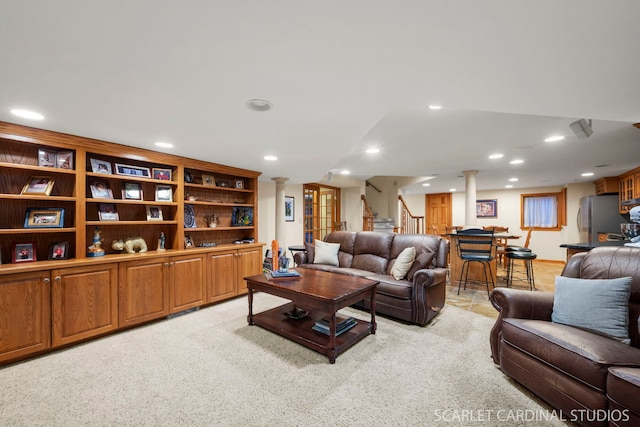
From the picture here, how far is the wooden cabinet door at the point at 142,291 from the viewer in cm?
276

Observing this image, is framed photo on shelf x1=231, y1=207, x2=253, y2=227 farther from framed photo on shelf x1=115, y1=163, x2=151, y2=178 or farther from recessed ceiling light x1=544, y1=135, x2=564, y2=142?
recessed ceiling light x1=544, y1=135, x2=564, y2=142

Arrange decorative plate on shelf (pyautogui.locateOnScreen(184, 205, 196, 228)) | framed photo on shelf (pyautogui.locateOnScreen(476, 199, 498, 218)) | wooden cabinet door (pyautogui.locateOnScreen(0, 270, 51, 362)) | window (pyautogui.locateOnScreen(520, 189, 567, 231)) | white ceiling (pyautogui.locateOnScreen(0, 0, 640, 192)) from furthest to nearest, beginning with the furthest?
framed photo on shelf (pyautogui.locateOnScreen(476, 199, 498, 218)) → window (pyautogui.locateOnScreen(520, 189, 567, 231)) → decorative plate on shelf (pyautogui.locateOnScreen(184, 205, 196, 228)) → wooden cabinet door (pyautogui.locateOnScreen(0, 270, 51, 362)) → white ceiling (pyautogui.locateOnScreen(0, 0, 640, 192))

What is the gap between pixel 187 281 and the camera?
10.8ft

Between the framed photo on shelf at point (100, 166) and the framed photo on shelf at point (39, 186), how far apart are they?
0.36 metres

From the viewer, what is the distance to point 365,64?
4.44 ft

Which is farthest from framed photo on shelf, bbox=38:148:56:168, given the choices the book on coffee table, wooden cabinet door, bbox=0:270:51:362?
the book on coffee table

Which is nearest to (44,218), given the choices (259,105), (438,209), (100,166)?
(100,166)

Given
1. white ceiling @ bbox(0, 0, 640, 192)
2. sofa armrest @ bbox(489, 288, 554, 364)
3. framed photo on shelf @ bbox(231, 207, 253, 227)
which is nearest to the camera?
white ceiling @ bbox(0, 0, 640, 192)

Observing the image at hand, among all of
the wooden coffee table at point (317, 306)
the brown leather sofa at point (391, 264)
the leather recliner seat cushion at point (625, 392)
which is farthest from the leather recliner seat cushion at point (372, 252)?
the leather recliner seat cushion at point (625, 392)

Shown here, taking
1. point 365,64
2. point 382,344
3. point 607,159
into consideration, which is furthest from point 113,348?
point 607,159

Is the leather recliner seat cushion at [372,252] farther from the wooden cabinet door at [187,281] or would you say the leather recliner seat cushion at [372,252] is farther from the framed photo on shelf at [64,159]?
the framed photo on shelf at [64,159]

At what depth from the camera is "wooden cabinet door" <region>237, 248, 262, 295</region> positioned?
13.0 feet

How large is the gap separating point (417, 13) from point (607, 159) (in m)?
5.49

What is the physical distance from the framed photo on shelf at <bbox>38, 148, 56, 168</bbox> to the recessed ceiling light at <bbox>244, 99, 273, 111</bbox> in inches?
88.4
